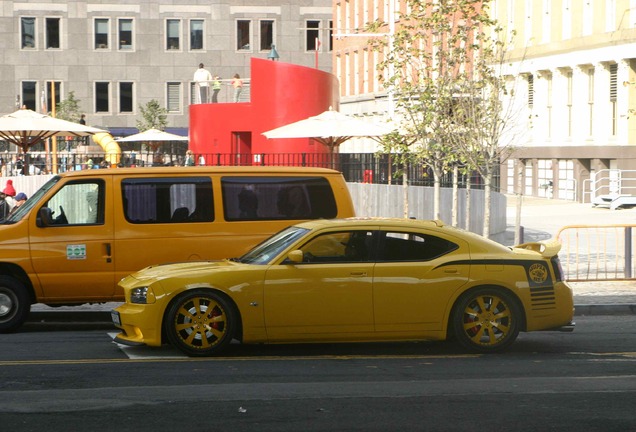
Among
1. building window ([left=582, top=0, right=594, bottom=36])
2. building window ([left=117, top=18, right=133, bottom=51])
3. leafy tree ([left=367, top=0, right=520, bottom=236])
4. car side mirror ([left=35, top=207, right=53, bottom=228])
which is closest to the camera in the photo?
car side mirror ([left=35, top=207, right=53, bottom=228])

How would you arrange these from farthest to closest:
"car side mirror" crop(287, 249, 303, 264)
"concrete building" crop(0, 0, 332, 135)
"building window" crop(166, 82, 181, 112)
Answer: "building window" crop(166, 82, 181, 112) < "concrete building" crop(0, 0, 332, 135) < "car side mirror" crop(287, 249, 303, 264)

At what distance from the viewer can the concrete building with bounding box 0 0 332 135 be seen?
84375 millimetres

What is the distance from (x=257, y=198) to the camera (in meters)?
15.6

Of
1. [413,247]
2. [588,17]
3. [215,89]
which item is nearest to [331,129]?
[215,89]

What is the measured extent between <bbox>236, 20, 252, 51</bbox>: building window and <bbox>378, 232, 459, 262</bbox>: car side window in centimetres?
7474

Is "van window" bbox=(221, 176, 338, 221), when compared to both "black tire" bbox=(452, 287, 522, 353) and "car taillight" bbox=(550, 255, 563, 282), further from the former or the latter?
"car taillight" bbox=(550, 255, 563, 282)

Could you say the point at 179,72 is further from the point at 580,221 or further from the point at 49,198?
the point at 49,198

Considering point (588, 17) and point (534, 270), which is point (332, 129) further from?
point (588, 17)

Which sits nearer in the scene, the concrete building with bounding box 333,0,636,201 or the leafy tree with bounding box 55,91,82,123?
the concrete building with bounding box 333,0,636,201

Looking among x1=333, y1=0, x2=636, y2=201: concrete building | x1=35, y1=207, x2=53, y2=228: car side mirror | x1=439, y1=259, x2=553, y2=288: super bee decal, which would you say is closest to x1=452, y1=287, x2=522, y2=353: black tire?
x1=439, y1=259, x2=553, y2=288: super bee decal

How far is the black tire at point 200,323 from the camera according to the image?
12.6 meters

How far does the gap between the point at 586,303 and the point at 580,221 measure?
61.4 feet

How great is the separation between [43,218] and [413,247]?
4.62 meters

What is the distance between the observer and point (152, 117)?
8225 cm
